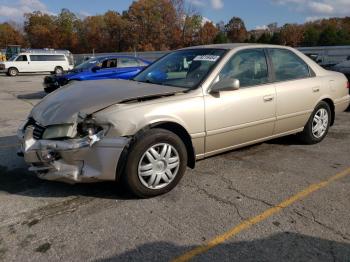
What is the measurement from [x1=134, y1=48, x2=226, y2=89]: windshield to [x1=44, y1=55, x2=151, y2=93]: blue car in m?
6.74

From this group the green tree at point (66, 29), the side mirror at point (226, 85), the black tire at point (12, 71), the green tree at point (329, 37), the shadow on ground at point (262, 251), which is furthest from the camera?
the green tree at point (66, 29)

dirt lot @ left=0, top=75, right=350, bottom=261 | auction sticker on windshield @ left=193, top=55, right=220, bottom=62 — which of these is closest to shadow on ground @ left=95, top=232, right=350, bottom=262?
dirt lot @ left=0, top=75, right=350, bottom=261

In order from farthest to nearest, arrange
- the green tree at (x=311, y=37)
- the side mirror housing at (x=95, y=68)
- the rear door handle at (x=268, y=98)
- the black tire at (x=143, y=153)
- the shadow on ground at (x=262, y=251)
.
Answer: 1. the green tree at (x=311, y=37)
2. the side mirror housing at (x=95, y=68)
3. the rear door handle at (x=268, y=98)
4. the black tire at (x=143, y=153)
5. the shadow on ground at (x=262, y=251)

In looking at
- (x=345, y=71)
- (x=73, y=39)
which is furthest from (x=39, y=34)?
(x=345, y=71)

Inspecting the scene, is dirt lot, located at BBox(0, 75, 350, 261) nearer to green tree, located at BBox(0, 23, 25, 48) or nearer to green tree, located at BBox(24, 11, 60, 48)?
green tree, located at BBox(24, 11, 60, 48)

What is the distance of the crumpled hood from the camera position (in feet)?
12.1

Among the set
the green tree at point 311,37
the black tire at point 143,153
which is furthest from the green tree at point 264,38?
the black tire at point 143,153

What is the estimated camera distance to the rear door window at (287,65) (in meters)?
5.15

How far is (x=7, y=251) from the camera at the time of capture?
2.88 m

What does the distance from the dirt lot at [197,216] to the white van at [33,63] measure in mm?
26076

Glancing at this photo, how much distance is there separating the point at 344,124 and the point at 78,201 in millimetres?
5710

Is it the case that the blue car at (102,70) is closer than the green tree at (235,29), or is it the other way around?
the blue car at (102,70)

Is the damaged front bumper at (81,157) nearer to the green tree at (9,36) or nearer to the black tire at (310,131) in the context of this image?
the black tire at (310,131)

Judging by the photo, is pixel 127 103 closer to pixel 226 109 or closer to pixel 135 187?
pixel 135 187
